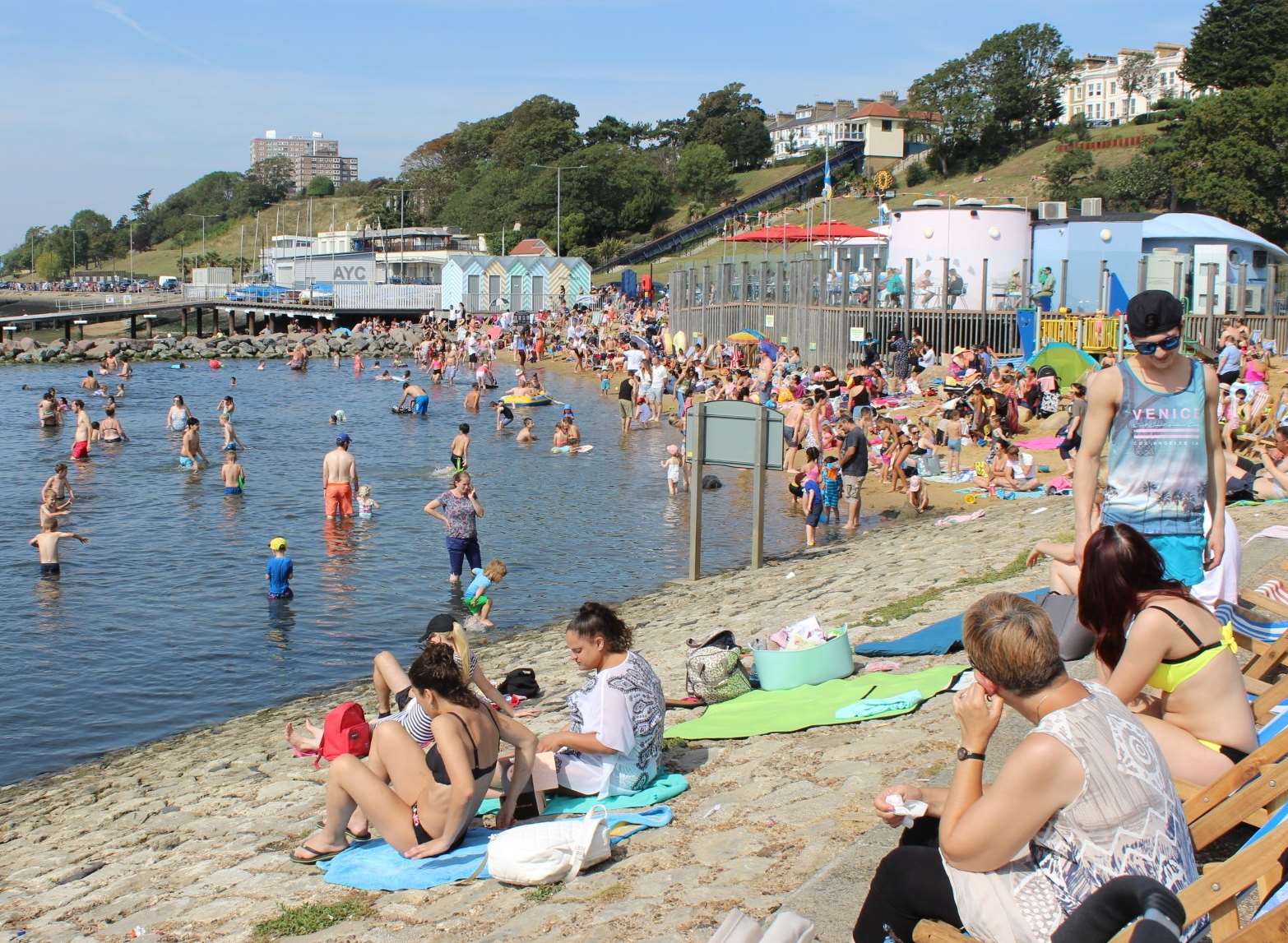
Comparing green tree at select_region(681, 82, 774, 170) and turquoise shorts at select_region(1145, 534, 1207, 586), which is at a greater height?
green tree at select_region(681, 82, 774, 170)

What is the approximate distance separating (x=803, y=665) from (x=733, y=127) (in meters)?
105

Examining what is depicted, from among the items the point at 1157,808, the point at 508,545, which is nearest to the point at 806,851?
the point at 1157,808

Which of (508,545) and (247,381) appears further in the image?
(247,381)

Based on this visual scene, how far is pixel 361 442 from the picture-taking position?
98.9 feet

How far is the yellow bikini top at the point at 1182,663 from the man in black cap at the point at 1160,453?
0.82 meters

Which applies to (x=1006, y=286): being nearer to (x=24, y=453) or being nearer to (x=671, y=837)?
(x=24, y=453)

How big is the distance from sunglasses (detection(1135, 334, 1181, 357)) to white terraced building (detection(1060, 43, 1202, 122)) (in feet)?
391

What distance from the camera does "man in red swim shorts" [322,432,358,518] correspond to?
19.1 meters

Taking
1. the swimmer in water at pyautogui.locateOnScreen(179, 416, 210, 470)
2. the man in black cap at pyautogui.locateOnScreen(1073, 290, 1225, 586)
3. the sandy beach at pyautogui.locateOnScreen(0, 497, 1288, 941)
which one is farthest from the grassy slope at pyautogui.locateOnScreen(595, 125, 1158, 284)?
the man in black cap at pyautogui.locateOnScreen(1073, 290, 1225, 586)

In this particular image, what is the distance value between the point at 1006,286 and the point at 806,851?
84.1 ft

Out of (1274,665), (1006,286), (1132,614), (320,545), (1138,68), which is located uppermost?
(1138,68)

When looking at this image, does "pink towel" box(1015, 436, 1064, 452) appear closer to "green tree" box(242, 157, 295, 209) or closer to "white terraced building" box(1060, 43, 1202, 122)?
"white terraced building" box(1060, 43, 1202, 122)

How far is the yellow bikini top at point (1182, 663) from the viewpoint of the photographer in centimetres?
425

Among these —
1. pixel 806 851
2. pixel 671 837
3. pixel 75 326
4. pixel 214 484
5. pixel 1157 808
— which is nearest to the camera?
pixel 1157 808
